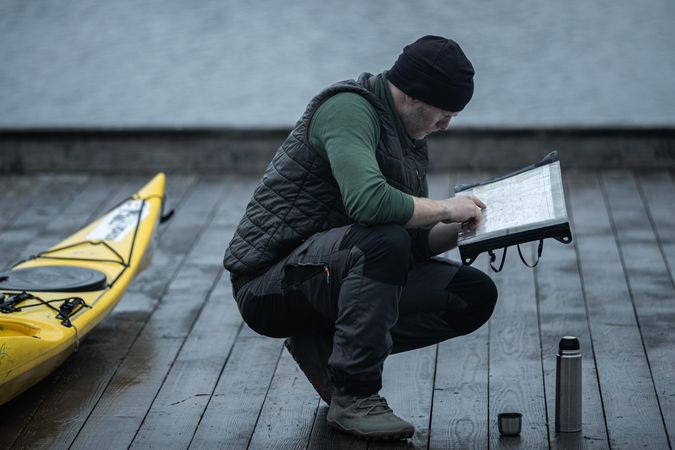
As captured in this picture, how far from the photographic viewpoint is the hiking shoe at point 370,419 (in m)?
3.08

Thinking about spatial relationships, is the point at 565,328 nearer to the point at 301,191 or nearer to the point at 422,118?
the point at 422,118

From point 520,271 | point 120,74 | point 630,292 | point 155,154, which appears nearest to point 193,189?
point 155,154

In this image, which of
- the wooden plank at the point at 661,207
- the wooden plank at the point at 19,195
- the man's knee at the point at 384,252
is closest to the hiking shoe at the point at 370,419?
the man's knee at the point at 384,252

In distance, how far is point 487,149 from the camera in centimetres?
646

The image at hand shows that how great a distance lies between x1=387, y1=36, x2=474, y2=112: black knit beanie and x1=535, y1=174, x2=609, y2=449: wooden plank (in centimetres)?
101

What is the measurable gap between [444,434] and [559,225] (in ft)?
2.43

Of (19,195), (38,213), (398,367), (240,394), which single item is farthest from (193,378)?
(19,195)

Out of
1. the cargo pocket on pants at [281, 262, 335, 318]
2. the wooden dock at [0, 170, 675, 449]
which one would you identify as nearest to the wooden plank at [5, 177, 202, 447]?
the wooden dock at [0, 170, 675, 449]

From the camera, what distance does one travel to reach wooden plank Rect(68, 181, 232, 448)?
328 centimetres

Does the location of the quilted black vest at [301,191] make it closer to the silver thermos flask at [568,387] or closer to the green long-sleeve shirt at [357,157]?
Answer: the green long-sleeve shirt at [357,157]

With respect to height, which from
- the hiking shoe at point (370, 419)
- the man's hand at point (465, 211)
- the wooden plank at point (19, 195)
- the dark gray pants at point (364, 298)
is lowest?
the wooden plank at point (19, 195)

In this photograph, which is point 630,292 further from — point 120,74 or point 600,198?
point 120,74

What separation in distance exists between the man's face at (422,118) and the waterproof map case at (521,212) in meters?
0.27

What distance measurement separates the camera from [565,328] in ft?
13.5
